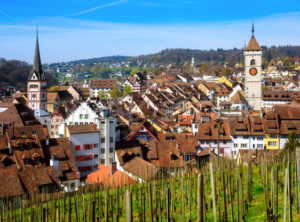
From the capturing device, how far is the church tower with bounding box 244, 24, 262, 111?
82.0 m

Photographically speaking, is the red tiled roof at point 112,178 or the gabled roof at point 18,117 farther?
the gabled roof at point 18,117

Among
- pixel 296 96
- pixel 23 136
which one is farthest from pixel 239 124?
pixel 296 96

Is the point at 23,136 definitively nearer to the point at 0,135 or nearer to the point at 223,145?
the point at 0,135

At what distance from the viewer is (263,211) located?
16.8m

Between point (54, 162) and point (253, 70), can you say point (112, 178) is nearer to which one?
point (54, 162)

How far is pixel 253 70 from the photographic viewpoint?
82250 mm

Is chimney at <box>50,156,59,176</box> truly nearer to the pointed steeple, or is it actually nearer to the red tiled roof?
the red tiled roof

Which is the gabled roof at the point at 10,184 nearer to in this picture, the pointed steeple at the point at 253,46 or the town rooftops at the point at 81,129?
the town rooftops at the point at 81,129

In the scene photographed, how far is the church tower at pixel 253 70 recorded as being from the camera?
3228 inches

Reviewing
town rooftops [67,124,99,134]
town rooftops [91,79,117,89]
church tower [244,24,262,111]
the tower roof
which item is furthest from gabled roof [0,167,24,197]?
town rooftops [91,79,117,89]

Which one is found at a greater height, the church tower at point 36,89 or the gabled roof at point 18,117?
the church tower at point 36,89

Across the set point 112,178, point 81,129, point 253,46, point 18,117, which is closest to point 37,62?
point 18,117

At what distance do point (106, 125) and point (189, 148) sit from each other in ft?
33.6

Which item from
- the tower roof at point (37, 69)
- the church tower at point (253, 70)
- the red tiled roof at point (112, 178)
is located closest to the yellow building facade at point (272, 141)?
the red tiled roof at point (112, 178)
